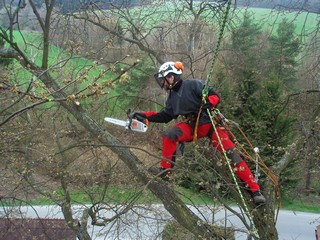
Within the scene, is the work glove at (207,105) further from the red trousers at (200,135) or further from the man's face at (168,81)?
the man's face at (168,81)

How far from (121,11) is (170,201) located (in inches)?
160

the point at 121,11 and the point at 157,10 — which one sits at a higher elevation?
the point at 157,10

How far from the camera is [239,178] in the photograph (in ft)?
15.0

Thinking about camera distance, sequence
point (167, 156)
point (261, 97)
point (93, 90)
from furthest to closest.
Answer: point (261, 97)
point (167, 156)
point (93, 90)

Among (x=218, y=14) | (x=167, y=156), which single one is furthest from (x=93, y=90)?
(x=218, y=14)

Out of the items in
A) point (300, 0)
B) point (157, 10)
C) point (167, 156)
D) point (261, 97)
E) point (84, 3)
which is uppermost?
point (261, 97)

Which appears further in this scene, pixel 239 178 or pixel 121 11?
pixel 121 11

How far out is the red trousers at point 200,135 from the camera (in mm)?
4477

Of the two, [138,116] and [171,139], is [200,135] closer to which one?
[171,139]

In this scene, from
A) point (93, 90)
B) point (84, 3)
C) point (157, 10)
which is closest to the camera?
point (93, 90)

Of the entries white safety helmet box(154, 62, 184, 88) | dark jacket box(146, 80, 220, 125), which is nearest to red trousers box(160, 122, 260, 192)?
dark jacket box(146, 80, 220, 125)

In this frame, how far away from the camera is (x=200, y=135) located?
188 inches

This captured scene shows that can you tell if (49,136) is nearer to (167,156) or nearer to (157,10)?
(157,10)

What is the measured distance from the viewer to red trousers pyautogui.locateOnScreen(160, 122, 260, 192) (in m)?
4.48
